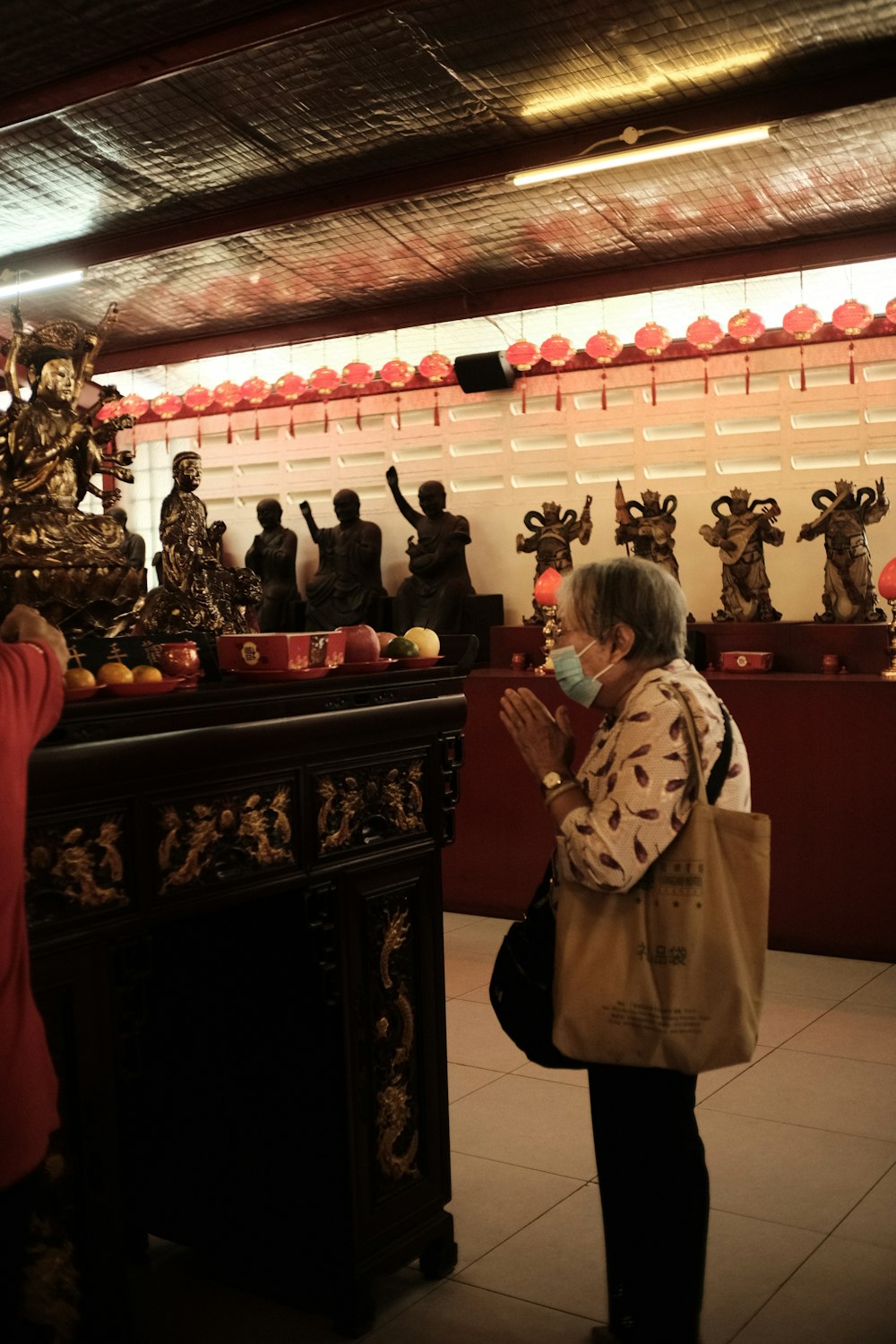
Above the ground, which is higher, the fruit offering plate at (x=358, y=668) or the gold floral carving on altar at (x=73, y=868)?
the fruit offering plate at (x=358, y=668)

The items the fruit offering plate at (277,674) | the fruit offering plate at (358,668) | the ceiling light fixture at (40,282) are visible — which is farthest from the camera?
the ceiling light fixture at (40,282)

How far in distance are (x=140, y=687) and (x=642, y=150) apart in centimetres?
379

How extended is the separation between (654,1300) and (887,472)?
→ 18.0ft

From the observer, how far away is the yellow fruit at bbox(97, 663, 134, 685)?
1834mm

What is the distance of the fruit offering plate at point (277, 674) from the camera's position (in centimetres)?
209

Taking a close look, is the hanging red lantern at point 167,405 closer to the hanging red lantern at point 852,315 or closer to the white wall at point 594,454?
the white wall at point 594,454

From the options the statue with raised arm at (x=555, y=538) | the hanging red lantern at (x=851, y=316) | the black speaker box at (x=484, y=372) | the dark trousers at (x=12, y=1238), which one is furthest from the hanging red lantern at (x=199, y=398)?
the dark trousers at (x=12, y=1238)

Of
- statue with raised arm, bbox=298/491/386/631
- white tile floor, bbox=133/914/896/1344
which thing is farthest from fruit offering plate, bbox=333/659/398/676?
statue with raised arm, bbox=298/491/386/631

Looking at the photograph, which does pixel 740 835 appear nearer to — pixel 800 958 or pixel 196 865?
pixel 196 865

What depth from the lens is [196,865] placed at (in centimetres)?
185

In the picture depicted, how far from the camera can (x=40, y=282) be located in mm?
6844

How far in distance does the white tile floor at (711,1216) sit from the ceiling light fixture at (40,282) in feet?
15.6

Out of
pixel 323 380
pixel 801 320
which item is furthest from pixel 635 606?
pixel 323 380

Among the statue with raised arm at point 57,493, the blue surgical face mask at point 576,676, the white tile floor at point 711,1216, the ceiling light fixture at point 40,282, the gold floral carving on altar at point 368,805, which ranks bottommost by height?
the white tile floor at point 711,1216
